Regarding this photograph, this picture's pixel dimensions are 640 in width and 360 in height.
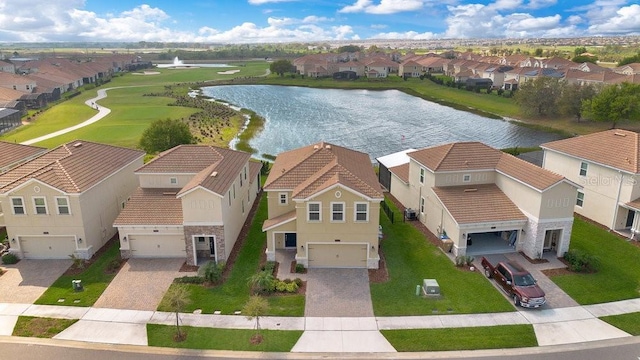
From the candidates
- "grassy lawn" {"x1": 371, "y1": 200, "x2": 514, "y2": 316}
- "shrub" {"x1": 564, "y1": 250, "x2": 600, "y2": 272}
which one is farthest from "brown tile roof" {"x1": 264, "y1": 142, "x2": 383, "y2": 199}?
"shrub" {"x1": 564, "y1": 250, "x2": 600, "y2": 272}

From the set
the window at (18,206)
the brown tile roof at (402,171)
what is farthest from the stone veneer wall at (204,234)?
the brown tile roof at (402,171)

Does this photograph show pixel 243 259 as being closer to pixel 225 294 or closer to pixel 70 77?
pixel 225 294

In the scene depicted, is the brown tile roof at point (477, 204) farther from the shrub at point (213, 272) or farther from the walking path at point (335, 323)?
the shrub at point (213, 272)

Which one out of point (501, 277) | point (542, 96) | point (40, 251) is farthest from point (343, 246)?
point (542, 96)

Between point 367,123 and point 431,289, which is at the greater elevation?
point 367,123

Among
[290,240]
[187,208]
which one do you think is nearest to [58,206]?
[187,208]

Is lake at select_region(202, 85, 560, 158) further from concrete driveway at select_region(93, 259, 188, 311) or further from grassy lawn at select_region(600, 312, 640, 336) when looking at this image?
grassy lawn at select_region(600, 312, 640, 336)

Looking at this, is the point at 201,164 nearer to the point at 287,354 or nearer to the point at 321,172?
the point at 321,172
